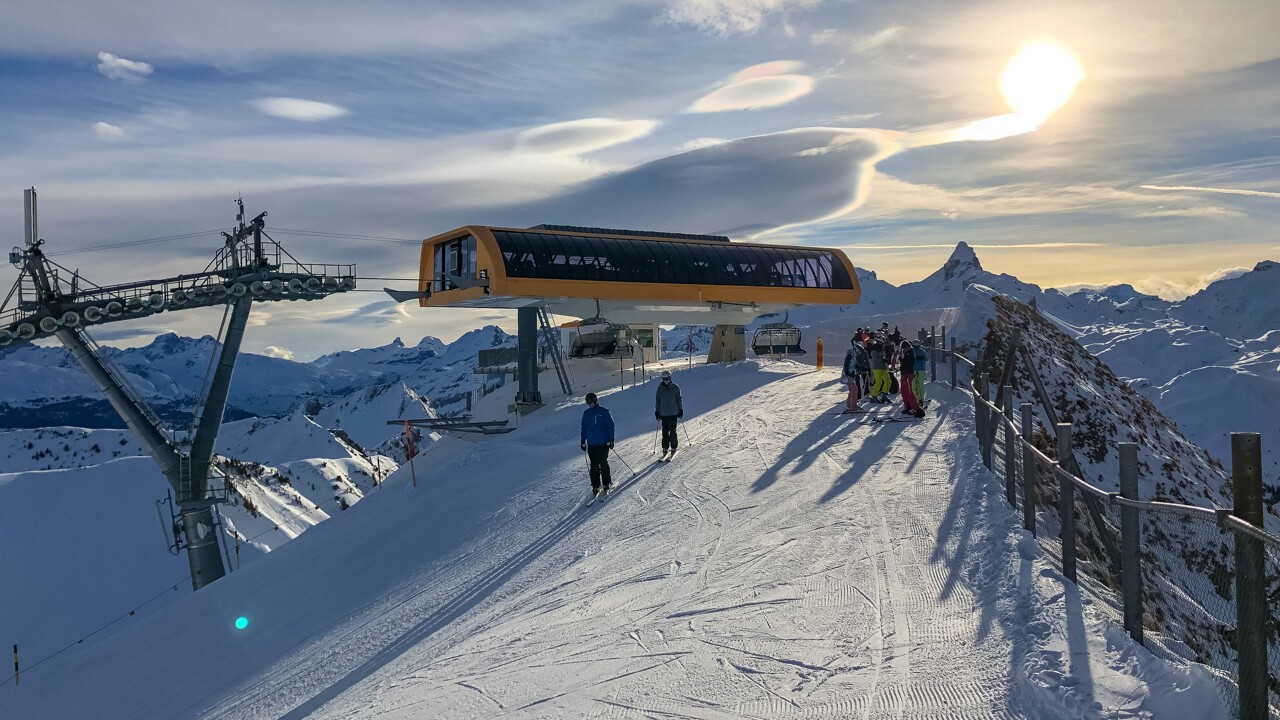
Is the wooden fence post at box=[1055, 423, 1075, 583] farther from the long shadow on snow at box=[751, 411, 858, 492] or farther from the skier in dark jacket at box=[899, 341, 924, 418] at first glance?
the skier in dark jacket at box=[899, 341, 924, 418]

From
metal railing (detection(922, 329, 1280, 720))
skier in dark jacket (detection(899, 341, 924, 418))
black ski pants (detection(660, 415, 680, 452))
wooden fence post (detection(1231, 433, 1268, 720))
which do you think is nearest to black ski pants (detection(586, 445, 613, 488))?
black ski pants (detection(660, 415, 680, 452))

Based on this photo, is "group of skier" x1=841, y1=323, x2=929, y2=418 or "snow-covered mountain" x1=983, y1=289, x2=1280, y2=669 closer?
"snow-covered mountain" x1=983, y1=289, x2=1280, y2=669

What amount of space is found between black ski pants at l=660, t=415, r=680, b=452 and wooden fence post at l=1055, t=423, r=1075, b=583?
981 cm

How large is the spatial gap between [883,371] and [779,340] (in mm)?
25170

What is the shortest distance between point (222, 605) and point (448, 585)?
6553 mm

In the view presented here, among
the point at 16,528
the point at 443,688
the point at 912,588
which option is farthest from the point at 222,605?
the point at 16,528

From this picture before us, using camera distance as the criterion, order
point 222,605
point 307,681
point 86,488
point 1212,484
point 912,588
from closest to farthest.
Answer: point 912,588, point 307,681, point 222,605, point 1212,484, point 86,488

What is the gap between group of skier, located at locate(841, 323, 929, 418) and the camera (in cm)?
2094

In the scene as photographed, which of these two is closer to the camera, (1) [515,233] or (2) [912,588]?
(2) [912,588]

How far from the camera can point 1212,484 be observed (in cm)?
4222

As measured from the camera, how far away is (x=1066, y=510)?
8.71m

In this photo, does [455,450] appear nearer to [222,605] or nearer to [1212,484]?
[222,605]

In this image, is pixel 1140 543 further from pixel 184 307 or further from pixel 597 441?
pixel 184 307

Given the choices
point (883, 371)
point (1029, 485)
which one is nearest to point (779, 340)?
point (883, 371)
